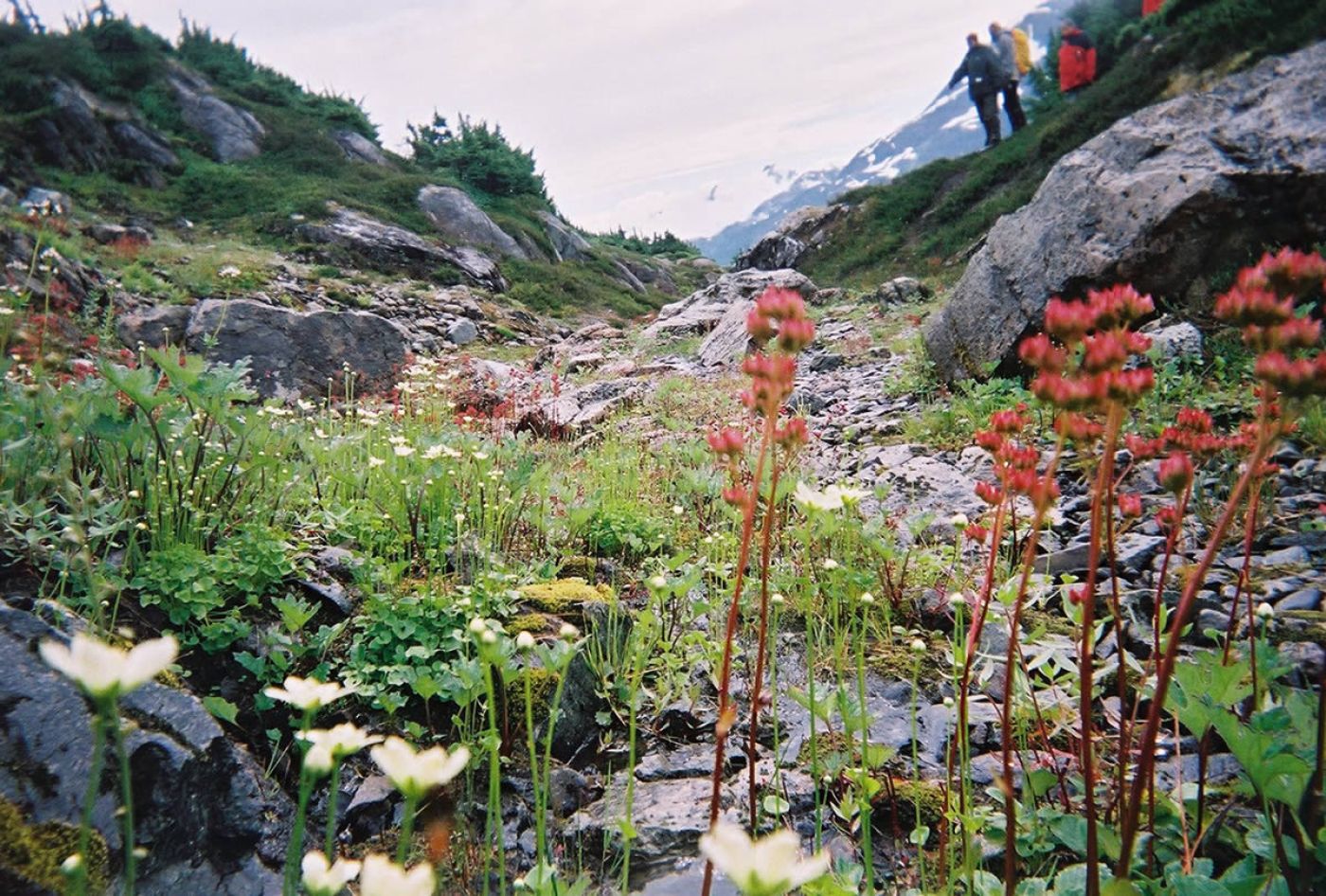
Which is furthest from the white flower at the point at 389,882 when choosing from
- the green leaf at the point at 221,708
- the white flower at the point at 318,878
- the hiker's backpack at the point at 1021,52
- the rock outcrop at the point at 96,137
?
the rock outcrop at the point at 96,137

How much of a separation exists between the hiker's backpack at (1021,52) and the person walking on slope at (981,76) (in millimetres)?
476

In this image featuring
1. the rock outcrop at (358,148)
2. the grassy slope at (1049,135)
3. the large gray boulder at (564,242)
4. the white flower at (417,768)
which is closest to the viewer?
the white flower at (417,768)

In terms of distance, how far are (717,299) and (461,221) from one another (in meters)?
10.8

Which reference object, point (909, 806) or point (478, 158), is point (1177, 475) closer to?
point (909, 806)

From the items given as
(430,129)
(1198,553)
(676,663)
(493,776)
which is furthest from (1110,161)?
(430,129)

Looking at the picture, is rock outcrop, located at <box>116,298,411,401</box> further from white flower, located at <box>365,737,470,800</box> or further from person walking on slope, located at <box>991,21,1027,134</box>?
person walking on slope, located at <box>991,21,1027,134</box>

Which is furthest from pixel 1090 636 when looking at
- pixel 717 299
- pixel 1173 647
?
pixel 717 299

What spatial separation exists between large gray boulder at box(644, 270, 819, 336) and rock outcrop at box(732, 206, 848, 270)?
5.81 meters

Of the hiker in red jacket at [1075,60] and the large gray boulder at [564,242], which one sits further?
the large gray boulder at [564,242]

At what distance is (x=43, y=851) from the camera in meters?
1.24

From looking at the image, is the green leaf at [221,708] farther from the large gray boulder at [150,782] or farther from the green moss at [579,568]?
the green moss at [579,568]

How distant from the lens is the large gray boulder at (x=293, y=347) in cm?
765

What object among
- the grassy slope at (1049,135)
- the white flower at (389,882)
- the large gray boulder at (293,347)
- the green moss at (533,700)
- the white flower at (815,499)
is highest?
the grassy slope at (1049,135)

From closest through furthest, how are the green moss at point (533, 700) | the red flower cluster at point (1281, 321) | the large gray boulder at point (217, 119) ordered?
the red flower cluster at point (1281, 321) → the green moss at point (533, 700) → the large gray boulder at point (217, 119)
